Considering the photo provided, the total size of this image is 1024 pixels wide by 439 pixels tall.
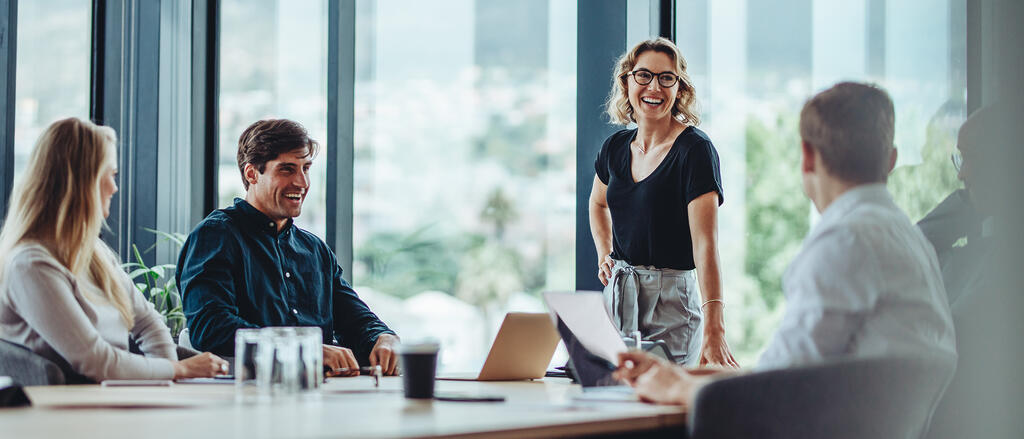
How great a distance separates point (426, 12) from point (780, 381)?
184 inches

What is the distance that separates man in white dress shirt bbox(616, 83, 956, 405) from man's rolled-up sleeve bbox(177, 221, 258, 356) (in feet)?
4.29

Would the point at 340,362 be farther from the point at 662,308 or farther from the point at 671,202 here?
the point at 671,202

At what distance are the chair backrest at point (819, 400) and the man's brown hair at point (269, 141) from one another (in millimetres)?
1825

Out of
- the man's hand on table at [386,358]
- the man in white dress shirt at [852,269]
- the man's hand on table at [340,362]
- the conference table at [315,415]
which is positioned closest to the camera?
the conference table at [315,415]

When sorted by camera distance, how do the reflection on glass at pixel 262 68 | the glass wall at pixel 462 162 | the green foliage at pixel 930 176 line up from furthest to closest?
the reflection on glass at pixel 262 68 < the glass wall at pixel 462 162 < the green foliage at pixel 930 176

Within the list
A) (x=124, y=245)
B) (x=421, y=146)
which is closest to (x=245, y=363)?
(x=124, y=245)

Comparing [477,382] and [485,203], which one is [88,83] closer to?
[477,382]

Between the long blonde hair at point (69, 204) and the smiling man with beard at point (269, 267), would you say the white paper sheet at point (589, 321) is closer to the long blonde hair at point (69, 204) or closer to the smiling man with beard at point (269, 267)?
the smiling man with beard at point (269, 267)

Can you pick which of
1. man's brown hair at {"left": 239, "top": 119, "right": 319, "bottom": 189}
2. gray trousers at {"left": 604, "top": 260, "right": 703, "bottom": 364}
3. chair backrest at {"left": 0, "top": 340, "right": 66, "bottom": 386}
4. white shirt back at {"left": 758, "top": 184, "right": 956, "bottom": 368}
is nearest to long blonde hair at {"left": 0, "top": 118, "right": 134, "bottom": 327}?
chair backrest at {"left": 0, "top": 340, "right": 66, "bottom": 386}

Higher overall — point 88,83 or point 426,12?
point 426,12

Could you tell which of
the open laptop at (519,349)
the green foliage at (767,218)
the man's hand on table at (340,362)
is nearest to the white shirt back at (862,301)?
the open laptop at (519,349)

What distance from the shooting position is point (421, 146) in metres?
6.76

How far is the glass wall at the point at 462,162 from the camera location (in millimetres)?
4531

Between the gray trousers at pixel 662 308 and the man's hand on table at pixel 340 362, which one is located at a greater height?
the gray trousers at pixel 662 308
